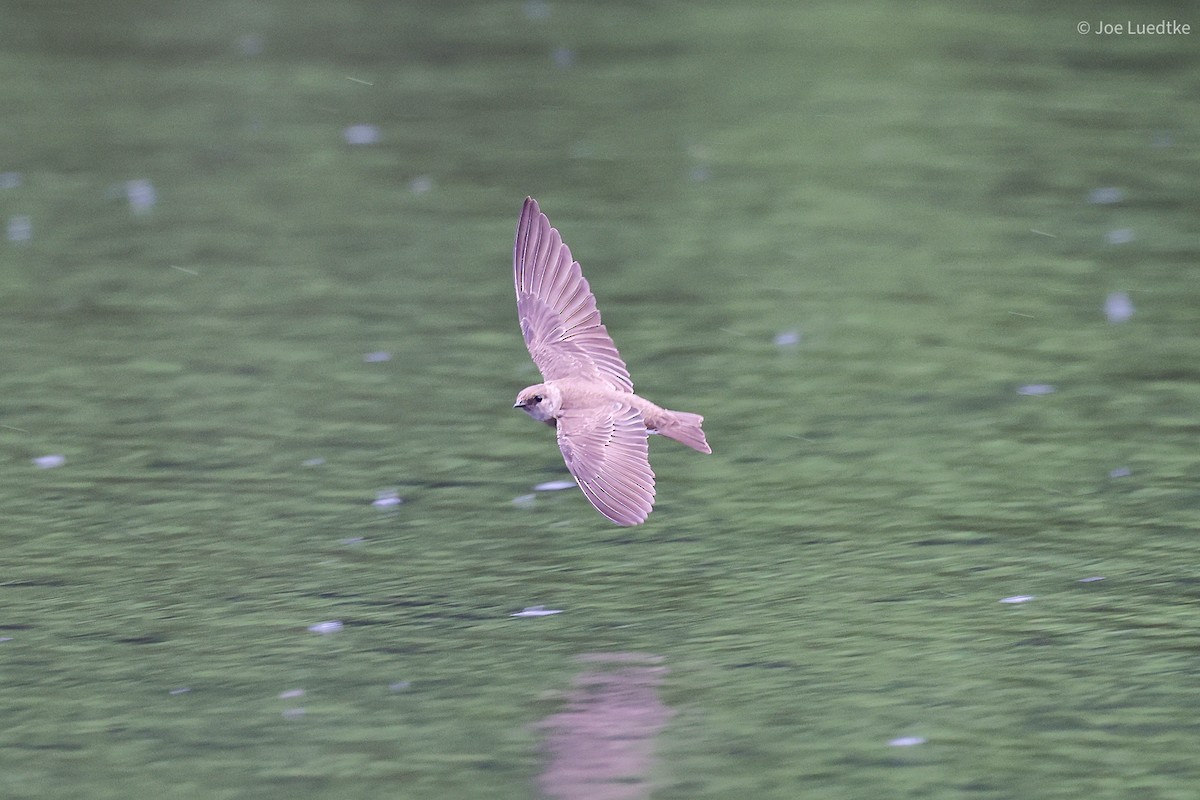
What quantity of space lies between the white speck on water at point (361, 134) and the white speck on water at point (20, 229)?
8.25 ft

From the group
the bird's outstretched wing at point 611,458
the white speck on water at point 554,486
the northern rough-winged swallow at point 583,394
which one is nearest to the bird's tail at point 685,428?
the northern rough-winged swallow at point 583,394

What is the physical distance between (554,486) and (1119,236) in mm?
4718

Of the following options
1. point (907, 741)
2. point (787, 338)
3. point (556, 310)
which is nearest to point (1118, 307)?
point (787, 338)

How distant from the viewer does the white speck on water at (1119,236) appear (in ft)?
36.8

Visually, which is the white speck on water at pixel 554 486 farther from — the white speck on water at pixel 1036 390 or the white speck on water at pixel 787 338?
the white speck on water at pixel 1036 390

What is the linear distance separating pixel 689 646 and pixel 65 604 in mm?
2234

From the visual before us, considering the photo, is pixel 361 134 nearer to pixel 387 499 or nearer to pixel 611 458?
pixel 387 499

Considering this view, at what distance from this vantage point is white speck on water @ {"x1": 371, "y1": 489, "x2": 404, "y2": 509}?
7.84 metres

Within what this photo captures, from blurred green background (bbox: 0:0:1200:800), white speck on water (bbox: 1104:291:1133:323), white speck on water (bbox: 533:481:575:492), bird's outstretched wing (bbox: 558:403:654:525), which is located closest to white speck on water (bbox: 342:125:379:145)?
blurred green background (bbox: 0:0:1200:800)

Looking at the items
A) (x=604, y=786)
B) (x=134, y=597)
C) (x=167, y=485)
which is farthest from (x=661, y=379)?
(x=604, y=786)

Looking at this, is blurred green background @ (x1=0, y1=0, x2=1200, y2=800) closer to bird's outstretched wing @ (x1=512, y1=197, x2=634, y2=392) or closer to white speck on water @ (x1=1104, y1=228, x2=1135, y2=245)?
white speck on water @ (x1=1104, y1=228, x2=1135, y2=245)

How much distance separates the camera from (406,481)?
810 centimetres

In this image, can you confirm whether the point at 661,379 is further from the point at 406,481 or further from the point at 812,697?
the point at 812,697

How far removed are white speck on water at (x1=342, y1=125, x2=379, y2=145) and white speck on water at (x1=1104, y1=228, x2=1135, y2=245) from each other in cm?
519
